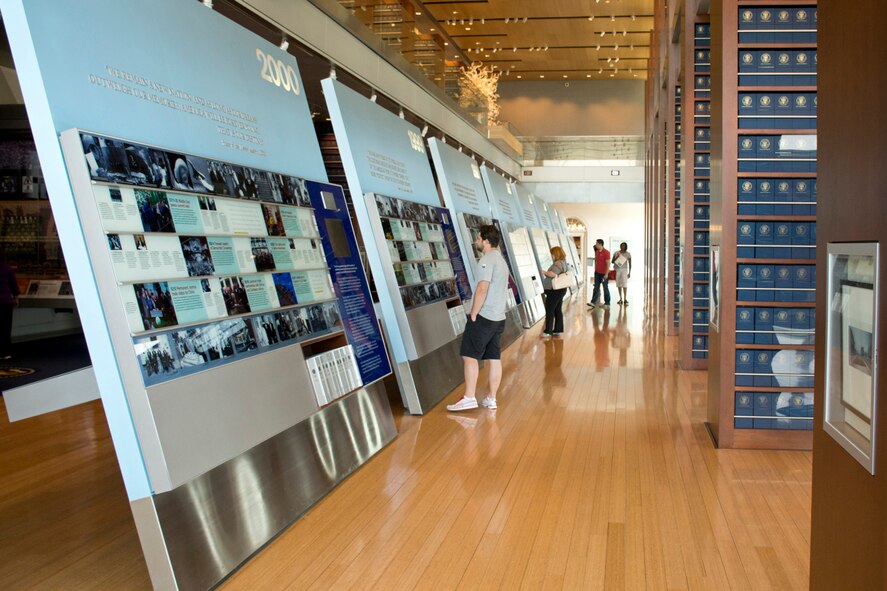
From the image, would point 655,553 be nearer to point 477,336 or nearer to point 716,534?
point 716,534

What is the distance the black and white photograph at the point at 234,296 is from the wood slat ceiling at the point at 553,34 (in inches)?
722

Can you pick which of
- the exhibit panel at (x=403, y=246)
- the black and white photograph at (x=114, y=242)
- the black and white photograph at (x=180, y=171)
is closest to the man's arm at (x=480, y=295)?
the exhibit panel at (x=403, y=246)

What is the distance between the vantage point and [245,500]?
358 cm

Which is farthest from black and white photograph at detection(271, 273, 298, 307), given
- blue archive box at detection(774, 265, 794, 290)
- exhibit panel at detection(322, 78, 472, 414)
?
blue archive box at detection(774, 265, 794, 290)

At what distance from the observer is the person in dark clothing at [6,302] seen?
7.75 m

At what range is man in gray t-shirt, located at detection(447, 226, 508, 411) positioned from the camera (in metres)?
6.36

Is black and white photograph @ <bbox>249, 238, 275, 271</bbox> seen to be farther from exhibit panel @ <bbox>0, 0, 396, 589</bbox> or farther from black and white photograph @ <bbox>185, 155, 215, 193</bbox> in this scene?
black and white photograph @ <bbox>185, 155, 215, 193</bbox>

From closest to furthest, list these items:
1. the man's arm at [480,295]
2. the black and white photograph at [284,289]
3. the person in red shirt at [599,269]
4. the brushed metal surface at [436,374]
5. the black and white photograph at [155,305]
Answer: the black and white photograph at [155,305], the black and white photograph at [284,289], the man's arm at [480,295], the brushed metal surface at [436,374], the person in red shirt at [599,269]

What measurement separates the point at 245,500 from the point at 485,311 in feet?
10.6

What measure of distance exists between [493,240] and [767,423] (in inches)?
101

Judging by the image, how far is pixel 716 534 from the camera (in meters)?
3.70

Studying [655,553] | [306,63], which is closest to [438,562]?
[655,553]

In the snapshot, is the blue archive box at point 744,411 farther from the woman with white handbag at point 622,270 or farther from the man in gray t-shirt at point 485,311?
the woman with white handbag at point 622,270

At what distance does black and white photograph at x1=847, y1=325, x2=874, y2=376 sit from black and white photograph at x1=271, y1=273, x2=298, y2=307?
300 cm
